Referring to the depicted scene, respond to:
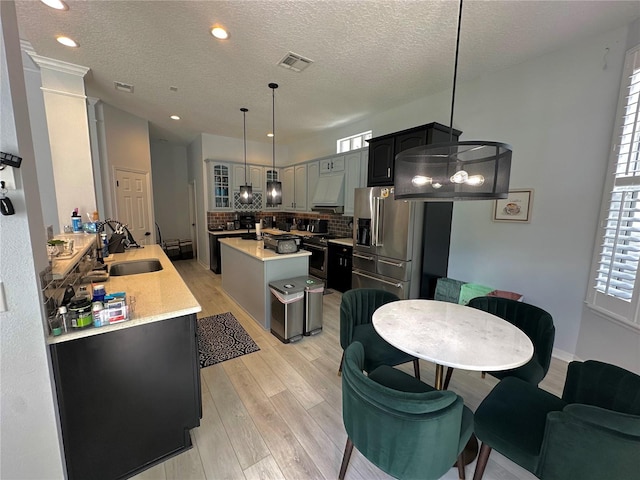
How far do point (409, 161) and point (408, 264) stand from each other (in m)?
2.05

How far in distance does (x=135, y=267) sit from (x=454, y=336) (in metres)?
3.10

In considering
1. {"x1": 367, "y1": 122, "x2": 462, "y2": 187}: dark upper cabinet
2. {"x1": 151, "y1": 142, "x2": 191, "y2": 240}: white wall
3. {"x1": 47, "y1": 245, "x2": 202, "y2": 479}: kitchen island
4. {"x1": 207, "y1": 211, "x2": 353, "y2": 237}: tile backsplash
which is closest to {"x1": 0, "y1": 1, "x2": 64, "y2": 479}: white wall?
{"x1": 47, "y1": 245, "x2": 202, "y2": 479}: kitchen island

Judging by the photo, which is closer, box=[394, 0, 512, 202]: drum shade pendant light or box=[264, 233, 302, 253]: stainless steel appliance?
box=[394, 0, 512, 202]: drum shade pendant light

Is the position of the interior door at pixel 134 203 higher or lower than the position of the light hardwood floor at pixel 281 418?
higher

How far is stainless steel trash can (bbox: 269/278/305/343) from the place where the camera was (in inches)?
112

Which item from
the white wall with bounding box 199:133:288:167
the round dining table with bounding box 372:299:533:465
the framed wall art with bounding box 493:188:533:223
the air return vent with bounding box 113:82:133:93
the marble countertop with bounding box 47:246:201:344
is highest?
the air return vent with bounding box 113:82:133:93

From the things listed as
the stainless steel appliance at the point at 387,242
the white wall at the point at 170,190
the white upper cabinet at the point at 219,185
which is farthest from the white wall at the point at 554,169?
the white wall at the point at 170,190

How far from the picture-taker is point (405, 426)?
1.07 metres

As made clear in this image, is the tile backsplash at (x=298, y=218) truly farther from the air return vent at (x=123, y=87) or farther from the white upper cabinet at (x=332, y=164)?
the air return vent at (x=123, y=87)

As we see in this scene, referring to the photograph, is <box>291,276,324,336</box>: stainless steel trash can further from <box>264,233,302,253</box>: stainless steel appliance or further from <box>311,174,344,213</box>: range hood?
<box>311,174,344,213</box>: range hood

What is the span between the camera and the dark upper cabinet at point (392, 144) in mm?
3041

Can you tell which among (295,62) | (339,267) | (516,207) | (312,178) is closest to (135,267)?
(295,62)

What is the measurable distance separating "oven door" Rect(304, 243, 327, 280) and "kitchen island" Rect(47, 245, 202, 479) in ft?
10.4

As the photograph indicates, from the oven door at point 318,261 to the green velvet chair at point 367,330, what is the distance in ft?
8.09
